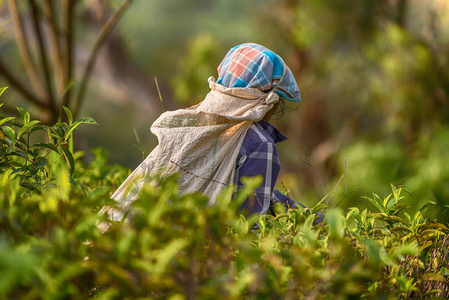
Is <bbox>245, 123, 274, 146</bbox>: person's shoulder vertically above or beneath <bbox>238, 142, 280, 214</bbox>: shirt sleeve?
above

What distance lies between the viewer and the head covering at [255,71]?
54.6 inches

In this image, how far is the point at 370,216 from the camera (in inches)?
44.1

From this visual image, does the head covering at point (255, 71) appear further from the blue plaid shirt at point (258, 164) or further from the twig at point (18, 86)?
the twig at point (18, 86)

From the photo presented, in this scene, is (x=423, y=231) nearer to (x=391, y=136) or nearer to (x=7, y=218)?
(x=7, y=218)

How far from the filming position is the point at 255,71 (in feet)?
4.56

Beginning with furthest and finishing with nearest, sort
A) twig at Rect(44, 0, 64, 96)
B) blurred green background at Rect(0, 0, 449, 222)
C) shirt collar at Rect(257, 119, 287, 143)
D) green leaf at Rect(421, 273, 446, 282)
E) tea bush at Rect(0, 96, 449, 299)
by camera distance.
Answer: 1. blurred green background at Rect(0, 0, 449, 222)
2. twig at Rect(44, 0, 64, 96)
3. shirt collar at Rect(257, 119, 287, 143)
4. green leaf at Rect(421, 273, 446, 282)
5. tea bush at Rect(0, 96, 449, 299)

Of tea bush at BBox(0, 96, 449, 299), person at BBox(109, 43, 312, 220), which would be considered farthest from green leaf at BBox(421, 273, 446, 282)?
person at BBox(109, 43, 312, 220)

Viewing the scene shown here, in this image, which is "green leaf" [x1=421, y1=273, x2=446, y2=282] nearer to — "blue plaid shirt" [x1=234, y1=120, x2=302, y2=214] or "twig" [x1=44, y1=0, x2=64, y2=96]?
"blue plaid shirt" [x1=234, y1=120, x2=302, y2=214]

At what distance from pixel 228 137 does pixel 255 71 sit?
8.4 inches

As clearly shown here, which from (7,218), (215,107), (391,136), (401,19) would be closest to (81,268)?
(7,218)

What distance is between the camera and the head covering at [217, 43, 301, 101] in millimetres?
1388

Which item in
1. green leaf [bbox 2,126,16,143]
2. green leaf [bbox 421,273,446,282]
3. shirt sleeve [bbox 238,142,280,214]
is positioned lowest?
green leaf [bbox 421,273,446,282]

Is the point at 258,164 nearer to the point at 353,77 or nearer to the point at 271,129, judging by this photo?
the point at 271,129

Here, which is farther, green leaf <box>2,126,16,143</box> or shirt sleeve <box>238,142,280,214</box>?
shirt sleeve <box>238,142,280,214</box>
